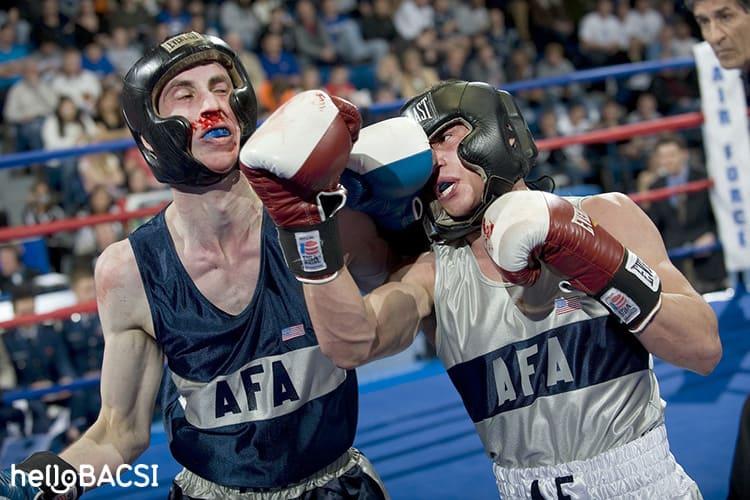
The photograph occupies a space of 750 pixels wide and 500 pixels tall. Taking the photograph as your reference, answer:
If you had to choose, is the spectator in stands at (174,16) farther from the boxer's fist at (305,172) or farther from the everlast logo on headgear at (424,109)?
the boxer's fist at (305,172)

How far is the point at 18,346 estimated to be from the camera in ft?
14.4

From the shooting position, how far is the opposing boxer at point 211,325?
1.98 metres

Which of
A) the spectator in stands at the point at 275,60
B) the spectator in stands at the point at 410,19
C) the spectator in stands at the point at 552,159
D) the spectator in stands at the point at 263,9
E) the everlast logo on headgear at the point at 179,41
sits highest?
the everlast logo on headgear at the point at 179,41

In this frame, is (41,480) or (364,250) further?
(364,250)

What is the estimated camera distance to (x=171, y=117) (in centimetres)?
195

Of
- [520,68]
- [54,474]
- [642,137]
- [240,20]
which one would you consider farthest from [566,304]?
[520,68]

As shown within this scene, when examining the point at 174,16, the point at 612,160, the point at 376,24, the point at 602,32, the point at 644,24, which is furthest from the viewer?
the point at 644,24

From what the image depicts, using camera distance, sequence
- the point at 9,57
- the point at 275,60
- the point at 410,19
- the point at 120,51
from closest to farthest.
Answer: the point at 9,57
the point at 120,51
the point at 275,60
the point at 410,19

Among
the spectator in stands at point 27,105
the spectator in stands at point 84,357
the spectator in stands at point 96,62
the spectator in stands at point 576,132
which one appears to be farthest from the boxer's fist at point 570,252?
the spectator in stands at point 96,62

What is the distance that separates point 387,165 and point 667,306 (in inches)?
22.7

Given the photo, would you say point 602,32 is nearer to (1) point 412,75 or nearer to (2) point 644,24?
(2) point 644,24

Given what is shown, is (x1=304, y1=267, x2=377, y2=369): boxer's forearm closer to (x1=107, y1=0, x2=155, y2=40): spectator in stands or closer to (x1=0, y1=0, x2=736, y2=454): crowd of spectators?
(x1=0, y1=0, x2=736, y2=454): crowd of spectators

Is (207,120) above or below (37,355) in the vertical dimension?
above

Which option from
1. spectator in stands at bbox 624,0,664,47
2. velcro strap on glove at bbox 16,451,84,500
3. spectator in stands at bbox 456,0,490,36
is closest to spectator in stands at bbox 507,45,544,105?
spectator in stands at bbox 456,0,490,36
